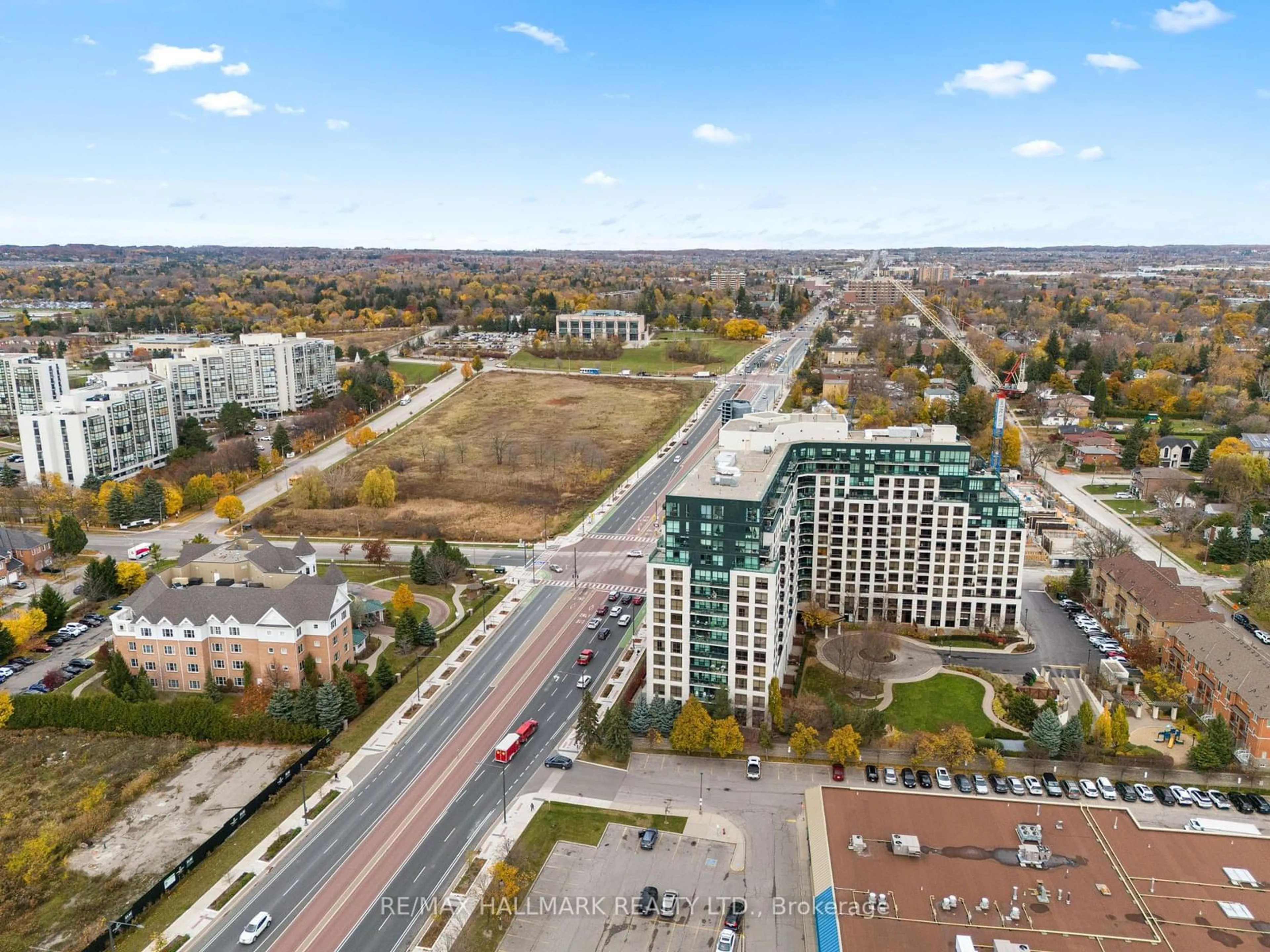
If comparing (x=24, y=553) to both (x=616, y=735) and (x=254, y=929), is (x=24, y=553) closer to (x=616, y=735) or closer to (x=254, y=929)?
(x=254, y=929)

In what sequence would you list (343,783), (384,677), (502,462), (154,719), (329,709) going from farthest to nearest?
1. (502,462)
2. (384,677)
3. (154,719)
4. (329,709)
5. (343,783)

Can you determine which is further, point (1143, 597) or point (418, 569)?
point (418, 569)

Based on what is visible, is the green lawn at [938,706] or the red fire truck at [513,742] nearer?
the red fire truck at [513,742]

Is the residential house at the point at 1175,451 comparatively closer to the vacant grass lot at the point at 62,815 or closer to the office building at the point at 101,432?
the vacant grass lot at the point at 62,815

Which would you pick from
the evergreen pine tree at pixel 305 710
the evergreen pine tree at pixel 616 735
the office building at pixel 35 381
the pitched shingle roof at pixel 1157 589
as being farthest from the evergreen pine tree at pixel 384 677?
the office building at pixel 35 381

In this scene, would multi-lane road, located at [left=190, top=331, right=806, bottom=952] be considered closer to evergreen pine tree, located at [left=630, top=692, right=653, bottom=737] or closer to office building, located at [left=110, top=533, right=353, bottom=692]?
evergreen pine tree, located at [left=630, top=692, right=653, bottom=737]

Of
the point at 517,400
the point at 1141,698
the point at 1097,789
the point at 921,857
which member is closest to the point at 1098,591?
the point at 1141,698

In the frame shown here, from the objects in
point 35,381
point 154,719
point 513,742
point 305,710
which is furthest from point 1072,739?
point 35,381
